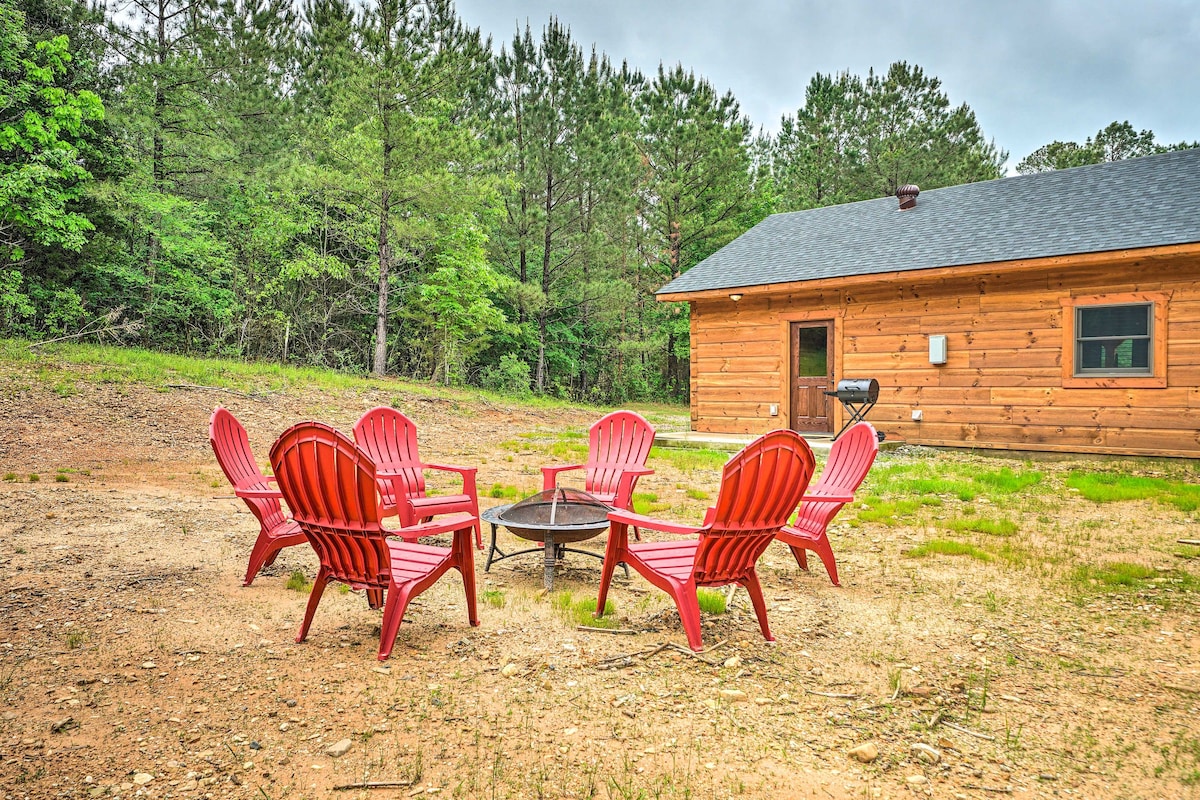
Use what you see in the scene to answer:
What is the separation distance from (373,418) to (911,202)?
34.2ft

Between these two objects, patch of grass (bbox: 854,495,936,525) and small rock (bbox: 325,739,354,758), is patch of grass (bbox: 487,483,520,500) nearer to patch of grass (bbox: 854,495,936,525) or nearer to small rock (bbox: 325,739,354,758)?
patch of grass (bbox: 854,495,936,525)

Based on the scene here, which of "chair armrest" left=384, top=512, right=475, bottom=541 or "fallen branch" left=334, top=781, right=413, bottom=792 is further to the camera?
"chair armrest" left=384, top=512, right=475, bottom=541

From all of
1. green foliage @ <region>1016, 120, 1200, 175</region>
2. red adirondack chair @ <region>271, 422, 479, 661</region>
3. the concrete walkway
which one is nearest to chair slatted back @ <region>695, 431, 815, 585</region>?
red adirondack chair @ <region>271, 422, 479, 661</region>

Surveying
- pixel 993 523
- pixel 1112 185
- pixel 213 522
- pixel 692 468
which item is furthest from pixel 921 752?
pixel 1112 185

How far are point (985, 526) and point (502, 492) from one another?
4.02 meters

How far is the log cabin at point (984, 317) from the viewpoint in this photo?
7562 mm

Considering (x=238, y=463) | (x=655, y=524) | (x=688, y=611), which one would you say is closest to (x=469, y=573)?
(x=655, y=524)

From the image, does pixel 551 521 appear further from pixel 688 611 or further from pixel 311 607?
pixel 311 607

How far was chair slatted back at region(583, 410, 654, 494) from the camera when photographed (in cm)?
460

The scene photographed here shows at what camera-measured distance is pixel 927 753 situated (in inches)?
77.5

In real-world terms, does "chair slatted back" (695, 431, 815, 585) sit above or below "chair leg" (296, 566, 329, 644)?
above

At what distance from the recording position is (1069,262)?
7695mm

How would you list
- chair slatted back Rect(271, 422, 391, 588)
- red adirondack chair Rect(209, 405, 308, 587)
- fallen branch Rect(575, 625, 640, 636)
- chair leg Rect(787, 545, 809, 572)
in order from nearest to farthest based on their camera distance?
chair slatted back Rect(271, 422, 391, 588)
fallen branch Rect(575, 625, 640, 636)
red adirondack chair Rect(209, 405, 308, 587)
chair leg Rect(787, 545, 809, 572)

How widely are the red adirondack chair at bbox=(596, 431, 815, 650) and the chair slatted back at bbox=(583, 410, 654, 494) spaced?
→ 1.71 m
